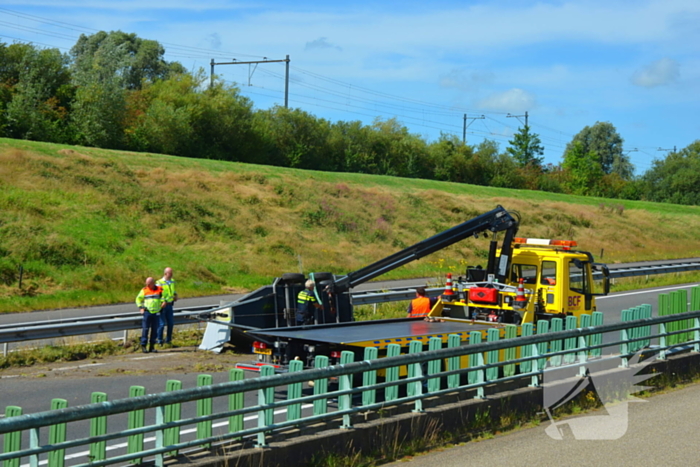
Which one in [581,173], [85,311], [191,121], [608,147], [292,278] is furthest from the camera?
[608,147]

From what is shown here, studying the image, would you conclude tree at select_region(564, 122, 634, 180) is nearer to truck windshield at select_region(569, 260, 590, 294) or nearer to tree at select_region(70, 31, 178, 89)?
tree at select_region(70, 31, 178, 89)

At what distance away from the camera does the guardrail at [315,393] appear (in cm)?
568

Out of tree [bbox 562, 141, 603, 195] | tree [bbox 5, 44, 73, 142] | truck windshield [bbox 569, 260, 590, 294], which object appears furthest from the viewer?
tree [bbox 562, 141, 603, 195]

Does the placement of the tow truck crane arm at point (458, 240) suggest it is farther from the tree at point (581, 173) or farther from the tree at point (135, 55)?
the tree at point (135, 55)

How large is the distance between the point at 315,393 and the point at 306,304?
7.77 m

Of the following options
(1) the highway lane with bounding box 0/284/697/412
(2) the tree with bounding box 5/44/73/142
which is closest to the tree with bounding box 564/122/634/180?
(2) the tree with bounding box 5/44/73/142

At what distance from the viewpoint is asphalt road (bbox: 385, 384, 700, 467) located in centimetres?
806

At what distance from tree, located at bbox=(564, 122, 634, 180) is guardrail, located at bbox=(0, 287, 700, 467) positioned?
141549 mm

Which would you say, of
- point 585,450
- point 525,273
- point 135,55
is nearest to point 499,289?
point 525,273

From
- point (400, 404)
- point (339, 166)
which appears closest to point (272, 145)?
point (339, 166)

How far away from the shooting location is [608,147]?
14900 cm

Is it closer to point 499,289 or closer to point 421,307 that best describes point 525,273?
point 499,289

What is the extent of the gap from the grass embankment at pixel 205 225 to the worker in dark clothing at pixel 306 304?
40.0 feet

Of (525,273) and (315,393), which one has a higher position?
(525,273)
